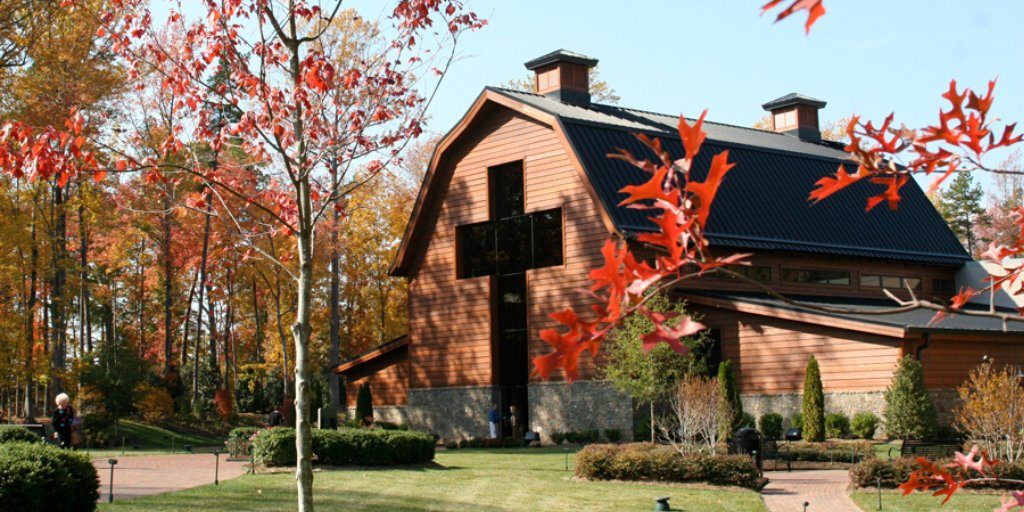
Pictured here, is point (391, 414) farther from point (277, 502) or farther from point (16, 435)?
point (277, 502)

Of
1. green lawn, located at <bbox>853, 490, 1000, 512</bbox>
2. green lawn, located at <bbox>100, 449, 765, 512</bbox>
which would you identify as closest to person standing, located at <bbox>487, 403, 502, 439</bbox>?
green lawn, located at <bbox>100, 449, 765, 512</bbox>

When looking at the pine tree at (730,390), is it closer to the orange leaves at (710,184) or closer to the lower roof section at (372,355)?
the lower roof section at (372,355)

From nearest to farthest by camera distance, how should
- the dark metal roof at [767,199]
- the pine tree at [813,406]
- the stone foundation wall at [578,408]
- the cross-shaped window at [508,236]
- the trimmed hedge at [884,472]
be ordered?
the trimmed hedge at [884,472], the pine tree at [813,406], the stone foundation wall at [578,408], the dark metal roof at [767,199], the cross-shaped window at [508,236]

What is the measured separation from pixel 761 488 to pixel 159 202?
29140mm

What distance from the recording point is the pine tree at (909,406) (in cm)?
2414

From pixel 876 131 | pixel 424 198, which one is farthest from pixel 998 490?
pixel 424 198

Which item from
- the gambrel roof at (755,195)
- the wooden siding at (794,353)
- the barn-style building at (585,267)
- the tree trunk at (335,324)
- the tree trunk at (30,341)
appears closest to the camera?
the wooden siding at (794,353)

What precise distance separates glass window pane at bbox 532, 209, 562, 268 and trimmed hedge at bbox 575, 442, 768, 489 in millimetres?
11945

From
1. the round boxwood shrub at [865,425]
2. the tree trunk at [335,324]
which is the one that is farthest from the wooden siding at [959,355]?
the tree trunk at [335,324]

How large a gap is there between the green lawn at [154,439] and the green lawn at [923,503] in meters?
18.4

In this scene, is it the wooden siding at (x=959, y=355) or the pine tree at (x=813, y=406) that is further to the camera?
the wooden siding at (x=959, y=355)

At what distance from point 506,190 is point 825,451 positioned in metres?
12.9

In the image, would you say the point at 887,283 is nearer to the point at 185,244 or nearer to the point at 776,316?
the point at 776,316

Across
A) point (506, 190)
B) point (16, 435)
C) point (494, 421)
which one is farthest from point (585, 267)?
point (16, 435)
